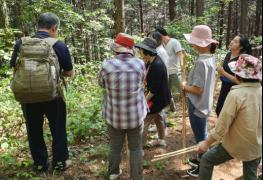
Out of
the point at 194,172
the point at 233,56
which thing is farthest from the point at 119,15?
the point at 194,172

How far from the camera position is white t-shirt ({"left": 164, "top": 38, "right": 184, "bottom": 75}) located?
7129 mm

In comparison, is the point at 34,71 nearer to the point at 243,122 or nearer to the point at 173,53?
the point at 243,122

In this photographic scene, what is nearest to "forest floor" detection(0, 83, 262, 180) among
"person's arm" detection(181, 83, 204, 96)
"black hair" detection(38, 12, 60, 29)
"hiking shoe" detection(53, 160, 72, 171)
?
"hiking shoe" detection(53, 160, 72, 171)

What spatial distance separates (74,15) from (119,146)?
30.3ft

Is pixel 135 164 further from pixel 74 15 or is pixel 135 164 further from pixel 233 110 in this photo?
pixel 74 15

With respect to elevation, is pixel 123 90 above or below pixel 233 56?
below

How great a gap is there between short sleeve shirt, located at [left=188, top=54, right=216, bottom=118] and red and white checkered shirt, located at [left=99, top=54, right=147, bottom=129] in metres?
0.75

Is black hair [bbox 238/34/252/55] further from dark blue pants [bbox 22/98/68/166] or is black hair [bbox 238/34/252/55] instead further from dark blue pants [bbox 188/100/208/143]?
dark blue pants [bbox 22/98/68/166]

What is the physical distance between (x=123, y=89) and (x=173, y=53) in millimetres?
3486

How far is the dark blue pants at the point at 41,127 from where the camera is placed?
459 centimetres

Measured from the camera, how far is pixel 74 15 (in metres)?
12.7

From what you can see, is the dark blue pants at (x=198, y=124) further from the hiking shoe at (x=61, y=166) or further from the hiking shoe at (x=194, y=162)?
the hiking shoe at (x=61, y=166)

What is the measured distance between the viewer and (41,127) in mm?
4781

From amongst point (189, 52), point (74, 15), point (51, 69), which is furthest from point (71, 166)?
point (74, 15)
